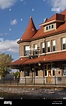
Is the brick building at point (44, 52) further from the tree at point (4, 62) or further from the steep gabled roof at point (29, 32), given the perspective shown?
the tree at point (4, 62)

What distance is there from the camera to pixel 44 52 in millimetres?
37000

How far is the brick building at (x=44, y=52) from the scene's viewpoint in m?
31.9

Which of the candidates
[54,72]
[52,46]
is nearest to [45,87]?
[54,72]

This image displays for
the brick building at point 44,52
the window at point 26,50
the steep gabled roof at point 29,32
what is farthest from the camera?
the steep gabled roof at point 29,32

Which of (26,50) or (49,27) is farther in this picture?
(26,50)

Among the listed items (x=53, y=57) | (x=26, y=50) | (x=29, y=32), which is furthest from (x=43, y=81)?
(x=29, y=32)

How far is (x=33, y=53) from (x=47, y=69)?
5.21m

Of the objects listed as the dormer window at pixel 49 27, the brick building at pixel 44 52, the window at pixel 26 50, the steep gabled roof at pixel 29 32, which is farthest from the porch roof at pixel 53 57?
the steep gabled roof at pixel 29 32

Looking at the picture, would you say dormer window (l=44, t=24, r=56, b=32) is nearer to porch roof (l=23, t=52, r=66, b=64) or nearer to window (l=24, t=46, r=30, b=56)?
porch roof (l=23, t=52, r=66, b=64)

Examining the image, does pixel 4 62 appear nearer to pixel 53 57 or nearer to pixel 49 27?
pixel 49 27

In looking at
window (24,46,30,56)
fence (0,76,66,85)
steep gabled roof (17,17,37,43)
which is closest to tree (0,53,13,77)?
steep gabled roof (17,17,37,43)

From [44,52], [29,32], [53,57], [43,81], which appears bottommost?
[43,81]

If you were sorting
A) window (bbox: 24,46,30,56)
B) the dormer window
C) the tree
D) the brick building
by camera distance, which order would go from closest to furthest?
the brick building, the dormer window, window (bbox: 24,46,30,56), the tree

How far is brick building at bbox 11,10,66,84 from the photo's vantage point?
31859mm
